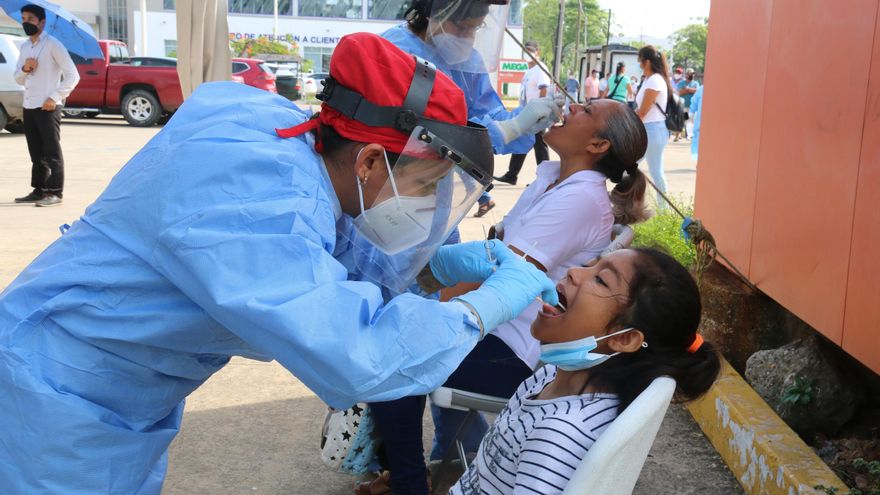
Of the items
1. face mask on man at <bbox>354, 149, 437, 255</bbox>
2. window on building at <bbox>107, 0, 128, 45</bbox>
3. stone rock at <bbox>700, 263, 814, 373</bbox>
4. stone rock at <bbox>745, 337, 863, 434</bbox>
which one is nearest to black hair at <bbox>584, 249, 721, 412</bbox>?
face mask on man at <bbox>354, 149, 437, 255</bbox>

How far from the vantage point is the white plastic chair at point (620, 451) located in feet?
5.72

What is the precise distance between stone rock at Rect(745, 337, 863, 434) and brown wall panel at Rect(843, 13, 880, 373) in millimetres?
472

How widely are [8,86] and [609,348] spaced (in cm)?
1492

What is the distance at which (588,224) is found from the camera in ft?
10.5

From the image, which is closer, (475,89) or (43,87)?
(475,89)

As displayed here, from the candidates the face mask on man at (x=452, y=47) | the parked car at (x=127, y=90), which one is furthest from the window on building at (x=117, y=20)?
the face mask on man at (x=452, y=47)

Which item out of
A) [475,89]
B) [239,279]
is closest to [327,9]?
[475,89]

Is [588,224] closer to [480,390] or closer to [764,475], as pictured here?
[480,390]

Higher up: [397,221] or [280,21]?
[280,21]

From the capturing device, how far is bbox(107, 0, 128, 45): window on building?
57.2 meters

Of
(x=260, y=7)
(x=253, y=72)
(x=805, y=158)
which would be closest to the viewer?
(x=805, y=158)

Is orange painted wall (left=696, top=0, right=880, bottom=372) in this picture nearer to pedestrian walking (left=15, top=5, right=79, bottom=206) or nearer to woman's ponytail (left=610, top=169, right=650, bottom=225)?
woman's ponytail (left=610, top=169, right=650, bottom=225)

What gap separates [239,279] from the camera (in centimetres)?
152

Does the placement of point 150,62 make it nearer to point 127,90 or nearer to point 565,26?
point 127,90
